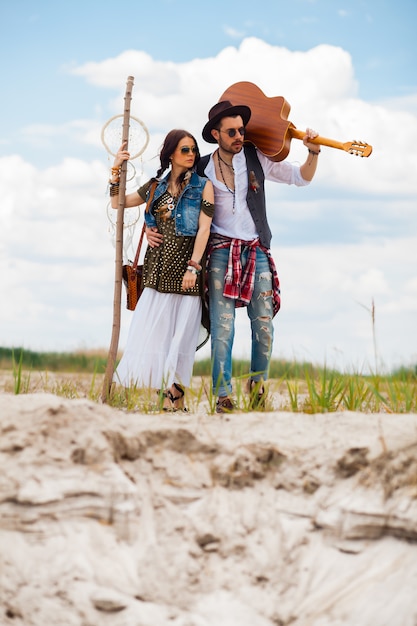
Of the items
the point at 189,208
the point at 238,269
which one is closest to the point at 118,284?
the point at 189,208

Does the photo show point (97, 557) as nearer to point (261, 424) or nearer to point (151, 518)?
point (151, 518)

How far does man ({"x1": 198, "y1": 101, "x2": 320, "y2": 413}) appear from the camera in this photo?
5.47 metres

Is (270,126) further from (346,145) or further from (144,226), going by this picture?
(144,226)

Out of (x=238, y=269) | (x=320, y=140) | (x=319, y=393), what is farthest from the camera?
(x=320, y=140)

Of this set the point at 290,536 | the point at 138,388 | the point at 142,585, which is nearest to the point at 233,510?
the point at 290,536

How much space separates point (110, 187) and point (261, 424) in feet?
8.29

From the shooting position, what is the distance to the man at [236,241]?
547 cm

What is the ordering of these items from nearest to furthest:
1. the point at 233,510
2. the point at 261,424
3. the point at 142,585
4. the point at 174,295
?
the point at 142,585 → the point at 233,510 → the point at 261,424 → the point at 174,295

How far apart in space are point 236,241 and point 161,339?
34.5 inches

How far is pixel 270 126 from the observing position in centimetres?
563

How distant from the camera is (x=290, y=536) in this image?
3422 millimetres

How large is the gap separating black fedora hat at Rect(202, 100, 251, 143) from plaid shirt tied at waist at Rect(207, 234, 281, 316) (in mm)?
770

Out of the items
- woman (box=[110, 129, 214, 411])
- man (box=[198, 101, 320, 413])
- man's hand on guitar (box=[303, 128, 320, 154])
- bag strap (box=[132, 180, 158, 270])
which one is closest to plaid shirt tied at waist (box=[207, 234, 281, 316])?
man (box=[198, 101, 320, 413])

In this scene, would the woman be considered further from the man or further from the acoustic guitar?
the acoustic guitar
